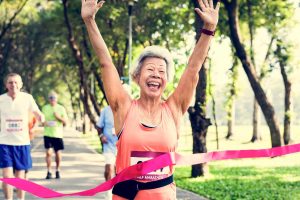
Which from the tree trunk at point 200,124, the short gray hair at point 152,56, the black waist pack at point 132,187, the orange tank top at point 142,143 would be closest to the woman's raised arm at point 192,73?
the short gray hair at point 152,56

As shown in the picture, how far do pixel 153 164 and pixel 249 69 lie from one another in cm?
1488

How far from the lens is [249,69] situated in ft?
57.2

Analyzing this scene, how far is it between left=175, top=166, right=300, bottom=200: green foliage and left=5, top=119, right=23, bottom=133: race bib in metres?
3.53

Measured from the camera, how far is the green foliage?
9.88m

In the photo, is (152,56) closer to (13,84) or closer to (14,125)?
(13,84)

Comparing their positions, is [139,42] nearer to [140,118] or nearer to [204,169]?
[204,169]

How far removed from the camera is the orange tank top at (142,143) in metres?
2.97

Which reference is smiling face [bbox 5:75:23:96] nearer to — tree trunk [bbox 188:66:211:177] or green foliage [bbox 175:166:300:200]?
green foliage [bbox 175:166:300:200]

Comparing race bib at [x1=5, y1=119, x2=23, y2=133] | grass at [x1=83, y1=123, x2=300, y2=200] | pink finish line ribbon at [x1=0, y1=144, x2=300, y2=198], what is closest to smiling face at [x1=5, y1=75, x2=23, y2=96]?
race bib at [x1=5, y1=119, x2=23, y2=133]

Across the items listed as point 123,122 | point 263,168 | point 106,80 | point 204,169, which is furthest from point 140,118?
point 263,168

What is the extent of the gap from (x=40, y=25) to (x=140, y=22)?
1162 cm

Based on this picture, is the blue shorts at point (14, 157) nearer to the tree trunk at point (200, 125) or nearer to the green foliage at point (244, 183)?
the green foliage at point (244, 183)

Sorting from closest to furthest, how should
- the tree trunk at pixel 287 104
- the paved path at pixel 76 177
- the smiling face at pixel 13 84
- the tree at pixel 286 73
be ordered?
Answer: the smiling face at pixel 13 84 → the paved path at pixel 76 177 → the tree at pixel 286 73 → the tree trunk at pixel 287 104

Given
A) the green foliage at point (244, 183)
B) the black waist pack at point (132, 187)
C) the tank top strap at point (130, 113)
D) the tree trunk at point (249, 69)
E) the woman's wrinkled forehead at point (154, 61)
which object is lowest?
the green foliage at point (244, 183)
